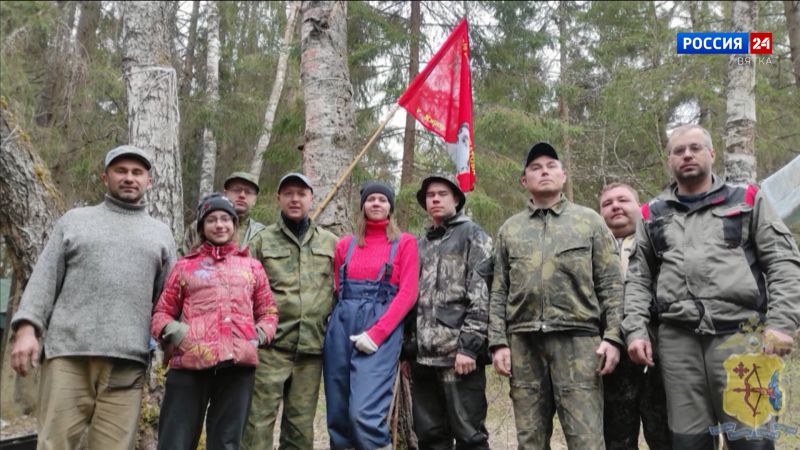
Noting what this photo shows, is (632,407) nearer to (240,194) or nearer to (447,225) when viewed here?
(447,225)

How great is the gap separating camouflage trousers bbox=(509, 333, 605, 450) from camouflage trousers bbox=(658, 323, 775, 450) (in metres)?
0.40

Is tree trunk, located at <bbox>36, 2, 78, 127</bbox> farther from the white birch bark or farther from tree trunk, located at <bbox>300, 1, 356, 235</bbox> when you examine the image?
tree trunk, located at <bbox>300, 1, 356, 235</bbox>

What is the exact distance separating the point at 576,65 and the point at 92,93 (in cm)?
1045

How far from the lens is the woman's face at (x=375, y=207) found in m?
4.14

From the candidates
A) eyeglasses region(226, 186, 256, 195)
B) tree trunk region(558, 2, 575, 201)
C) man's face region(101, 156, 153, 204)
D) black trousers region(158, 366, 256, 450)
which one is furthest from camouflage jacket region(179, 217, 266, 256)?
tree trunk region(558, 2, 575, 201)

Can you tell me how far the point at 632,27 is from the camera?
13719mm

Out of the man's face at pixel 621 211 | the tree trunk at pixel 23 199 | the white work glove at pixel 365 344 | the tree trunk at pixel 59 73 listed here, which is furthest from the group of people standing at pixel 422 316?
the tree trunk at pixel 59 73

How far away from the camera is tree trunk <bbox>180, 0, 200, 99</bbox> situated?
13602mm

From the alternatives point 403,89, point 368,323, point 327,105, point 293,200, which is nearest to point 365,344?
point 368,323

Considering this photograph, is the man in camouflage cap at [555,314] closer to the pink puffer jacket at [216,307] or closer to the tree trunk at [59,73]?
the pink puffer jacket at [216,307]

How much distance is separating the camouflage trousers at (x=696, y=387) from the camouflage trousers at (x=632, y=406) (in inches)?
25.2

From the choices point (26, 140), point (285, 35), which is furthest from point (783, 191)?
point (285, 35)

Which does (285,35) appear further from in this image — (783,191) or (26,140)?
(783,191)

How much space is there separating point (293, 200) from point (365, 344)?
1112mm
